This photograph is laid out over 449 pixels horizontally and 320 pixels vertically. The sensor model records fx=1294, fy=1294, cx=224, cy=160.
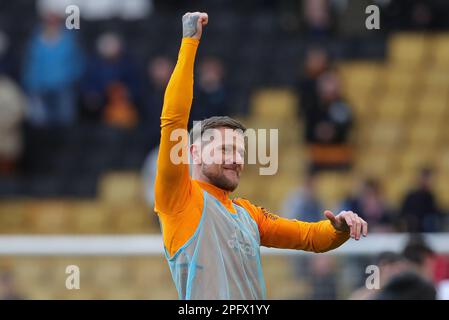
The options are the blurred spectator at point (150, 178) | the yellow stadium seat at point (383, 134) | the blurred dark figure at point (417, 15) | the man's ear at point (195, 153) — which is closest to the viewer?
the man's ear at point (195, 153)

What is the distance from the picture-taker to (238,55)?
51.6 feet

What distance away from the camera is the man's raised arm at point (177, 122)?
508 cm

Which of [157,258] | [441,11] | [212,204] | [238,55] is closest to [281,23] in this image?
A: [238,55]

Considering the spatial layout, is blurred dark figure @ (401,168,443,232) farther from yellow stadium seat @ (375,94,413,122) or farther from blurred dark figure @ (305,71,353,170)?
yellow stadium seat @ (375,94,413,122)

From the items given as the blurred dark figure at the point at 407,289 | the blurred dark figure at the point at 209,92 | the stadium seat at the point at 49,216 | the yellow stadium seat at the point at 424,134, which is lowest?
the blurred dark figure at the point at 407,289

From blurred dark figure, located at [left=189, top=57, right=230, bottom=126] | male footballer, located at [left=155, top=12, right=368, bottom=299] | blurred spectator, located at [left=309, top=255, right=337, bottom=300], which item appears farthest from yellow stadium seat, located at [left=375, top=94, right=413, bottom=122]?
male footballer, located at [left=155, top=12, right=368, bottom=299]

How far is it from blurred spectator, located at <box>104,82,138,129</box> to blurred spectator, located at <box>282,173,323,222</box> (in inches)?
117

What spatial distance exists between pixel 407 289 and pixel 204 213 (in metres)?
1.34

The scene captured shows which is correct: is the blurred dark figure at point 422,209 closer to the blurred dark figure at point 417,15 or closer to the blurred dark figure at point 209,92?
the blurred dark figure at point 209,92

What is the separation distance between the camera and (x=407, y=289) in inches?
242

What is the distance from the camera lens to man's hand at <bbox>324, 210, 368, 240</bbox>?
5.24 metres

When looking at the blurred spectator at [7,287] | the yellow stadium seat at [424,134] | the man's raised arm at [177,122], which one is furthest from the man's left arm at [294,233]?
the yellow stadium seat at [424,134]

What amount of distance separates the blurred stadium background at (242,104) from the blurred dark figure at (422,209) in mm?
19

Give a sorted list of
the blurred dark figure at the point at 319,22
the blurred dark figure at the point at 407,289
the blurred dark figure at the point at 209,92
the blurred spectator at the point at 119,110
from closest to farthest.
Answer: the blurred dark figure at the point at 407,289
the blurred dark figure at the point at 209,92
the blurred spectator at the point at 119,110
the blurred dark figure at the point at 319,22
